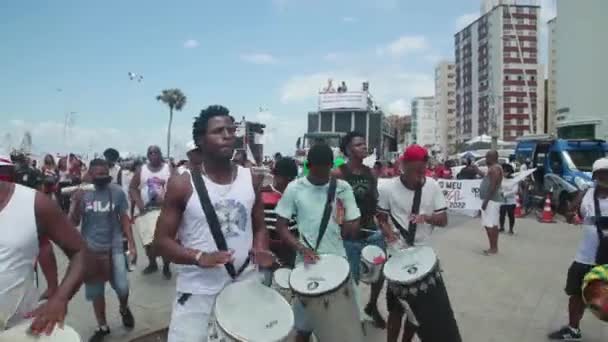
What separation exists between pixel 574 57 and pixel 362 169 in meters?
38.9

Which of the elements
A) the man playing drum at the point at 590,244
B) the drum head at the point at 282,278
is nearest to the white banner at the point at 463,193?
the man playing drum at the point at 590,244

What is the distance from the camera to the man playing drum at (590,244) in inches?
186

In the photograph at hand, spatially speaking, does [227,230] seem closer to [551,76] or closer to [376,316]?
[376,316]

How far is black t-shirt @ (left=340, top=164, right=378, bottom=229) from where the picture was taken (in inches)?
207

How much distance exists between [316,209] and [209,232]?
1409 millimetres

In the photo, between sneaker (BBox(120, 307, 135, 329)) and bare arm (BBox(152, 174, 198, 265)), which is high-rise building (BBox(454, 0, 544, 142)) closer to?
sneaker (BBox(120, 307, 135, 329))

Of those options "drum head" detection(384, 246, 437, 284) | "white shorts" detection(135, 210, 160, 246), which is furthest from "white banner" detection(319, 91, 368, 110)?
"drum head" detection(384, 246, 437, 284)

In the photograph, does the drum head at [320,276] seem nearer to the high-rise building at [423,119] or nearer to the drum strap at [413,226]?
the drum strap at [413,226]

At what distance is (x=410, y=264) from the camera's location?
13.0 feet

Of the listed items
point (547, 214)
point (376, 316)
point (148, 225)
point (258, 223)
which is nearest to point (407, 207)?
point (376, 316)

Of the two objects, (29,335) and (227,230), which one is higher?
(227,230)

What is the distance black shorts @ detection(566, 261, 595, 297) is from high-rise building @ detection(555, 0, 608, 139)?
32.4 m

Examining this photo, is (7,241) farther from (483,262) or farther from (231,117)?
(483,262)

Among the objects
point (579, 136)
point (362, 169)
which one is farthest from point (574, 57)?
point (362, 169)
